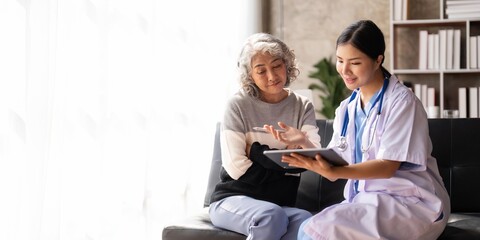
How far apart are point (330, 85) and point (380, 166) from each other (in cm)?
365

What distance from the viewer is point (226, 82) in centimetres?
475

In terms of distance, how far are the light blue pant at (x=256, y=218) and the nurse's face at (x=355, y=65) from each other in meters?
0.52

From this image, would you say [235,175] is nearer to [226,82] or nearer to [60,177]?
[60,177]

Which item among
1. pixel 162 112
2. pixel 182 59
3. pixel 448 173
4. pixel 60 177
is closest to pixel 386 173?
pixel 448 173

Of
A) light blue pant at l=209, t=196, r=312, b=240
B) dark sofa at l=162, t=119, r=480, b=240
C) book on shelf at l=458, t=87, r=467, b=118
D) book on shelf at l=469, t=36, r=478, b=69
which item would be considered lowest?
light blue pant at l=209, t=196, r=312, b=240

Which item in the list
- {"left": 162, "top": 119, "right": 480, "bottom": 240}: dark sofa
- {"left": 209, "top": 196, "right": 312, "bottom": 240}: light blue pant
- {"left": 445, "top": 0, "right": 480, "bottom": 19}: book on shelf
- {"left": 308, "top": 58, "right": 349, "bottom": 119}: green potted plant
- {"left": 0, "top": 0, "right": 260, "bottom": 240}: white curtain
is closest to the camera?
{"left": 0, "top": 0, "right": 260, "bottom": 240}: white curtain

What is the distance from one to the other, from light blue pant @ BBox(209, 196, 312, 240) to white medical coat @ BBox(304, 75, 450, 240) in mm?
249

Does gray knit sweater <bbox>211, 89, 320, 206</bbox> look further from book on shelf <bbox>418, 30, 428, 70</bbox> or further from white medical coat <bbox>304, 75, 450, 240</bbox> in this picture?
book on shelf <bbox>418, 30, 428, 70</bbox>

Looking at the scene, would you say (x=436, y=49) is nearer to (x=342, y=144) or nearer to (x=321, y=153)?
(x=342, y=144)

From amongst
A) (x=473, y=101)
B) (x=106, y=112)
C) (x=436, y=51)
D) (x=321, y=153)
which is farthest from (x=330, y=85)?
(x=321, y=153)

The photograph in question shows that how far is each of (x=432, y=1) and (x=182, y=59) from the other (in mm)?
2690

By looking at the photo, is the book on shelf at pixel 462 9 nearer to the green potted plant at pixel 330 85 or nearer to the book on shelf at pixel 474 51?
the book on shelf at pixel 474 51

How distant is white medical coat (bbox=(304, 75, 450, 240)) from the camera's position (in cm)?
225

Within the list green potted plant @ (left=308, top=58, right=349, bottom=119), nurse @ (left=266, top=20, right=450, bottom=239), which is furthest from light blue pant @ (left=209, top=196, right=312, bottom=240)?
green potted plant @ (left=308, top=58, right=349, bottom=119)
